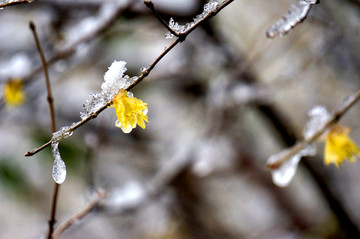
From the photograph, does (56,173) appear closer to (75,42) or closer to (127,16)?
(75,42)

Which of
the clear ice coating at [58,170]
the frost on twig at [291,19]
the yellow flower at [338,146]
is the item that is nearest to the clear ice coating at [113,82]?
the clear ice coating at [58,170]

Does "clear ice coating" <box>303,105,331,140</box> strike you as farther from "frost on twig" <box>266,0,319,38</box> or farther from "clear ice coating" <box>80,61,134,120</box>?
"clear ice coating" <box>80,61,134,120</box>

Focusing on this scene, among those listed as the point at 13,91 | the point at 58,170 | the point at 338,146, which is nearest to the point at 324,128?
the point at 338,146

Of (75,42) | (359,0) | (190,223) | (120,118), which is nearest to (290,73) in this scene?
(359,0)

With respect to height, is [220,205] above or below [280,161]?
above

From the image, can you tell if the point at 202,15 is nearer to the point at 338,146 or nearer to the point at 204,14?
the point at 204,14

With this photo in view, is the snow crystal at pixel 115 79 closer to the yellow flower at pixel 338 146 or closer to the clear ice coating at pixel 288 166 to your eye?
the clear ice coating at pixel 288 166
